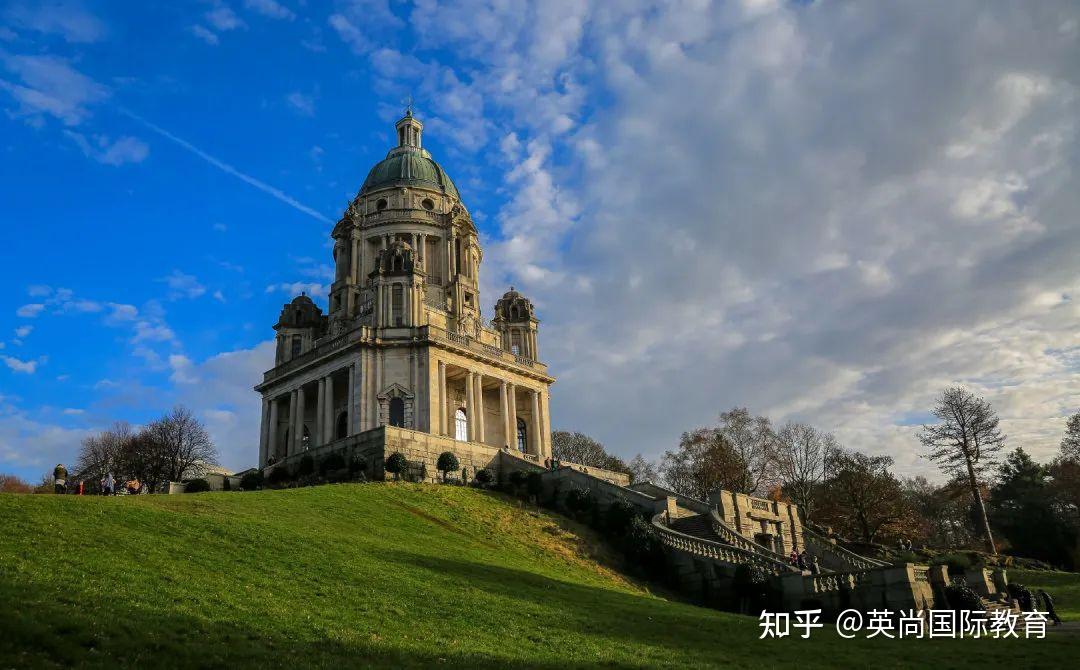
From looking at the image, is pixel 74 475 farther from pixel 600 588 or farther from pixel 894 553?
pixel 894 553

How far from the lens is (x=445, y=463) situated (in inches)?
1827

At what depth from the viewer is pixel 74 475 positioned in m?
69.9

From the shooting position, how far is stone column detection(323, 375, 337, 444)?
191 feet

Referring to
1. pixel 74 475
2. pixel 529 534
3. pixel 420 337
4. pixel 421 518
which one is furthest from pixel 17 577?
pixel 74 475

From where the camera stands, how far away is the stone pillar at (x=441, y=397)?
57.2 m

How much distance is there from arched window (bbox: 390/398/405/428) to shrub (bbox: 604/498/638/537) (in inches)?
772

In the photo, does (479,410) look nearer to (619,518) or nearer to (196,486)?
(619,518)

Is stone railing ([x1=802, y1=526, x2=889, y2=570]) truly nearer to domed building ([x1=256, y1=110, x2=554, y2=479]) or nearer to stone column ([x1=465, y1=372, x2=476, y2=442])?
domed building ([x1=256, y1=110, x2=554, y2=479])

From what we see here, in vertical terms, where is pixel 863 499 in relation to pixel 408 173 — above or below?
below

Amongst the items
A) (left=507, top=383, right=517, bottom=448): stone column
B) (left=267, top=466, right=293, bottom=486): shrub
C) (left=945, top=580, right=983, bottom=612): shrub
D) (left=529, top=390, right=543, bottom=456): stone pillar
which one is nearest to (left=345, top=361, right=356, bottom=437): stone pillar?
(left=267, top=466, right=293, bottom=486): shrub

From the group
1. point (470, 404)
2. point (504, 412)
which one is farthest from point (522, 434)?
point (470, 404)

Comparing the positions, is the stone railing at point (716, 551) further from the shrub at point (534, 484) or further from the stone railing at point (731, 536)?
the shrub at point (534, 484)

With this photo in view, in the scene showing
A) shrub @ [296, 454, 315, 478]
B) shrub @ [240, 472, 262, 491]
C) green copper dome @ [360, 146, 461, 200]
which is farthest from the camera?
green copper dome @ [360, 146, 461, 200]

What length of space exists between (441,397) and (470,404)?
317 centimetres
